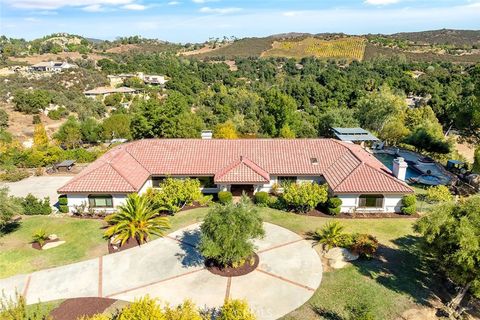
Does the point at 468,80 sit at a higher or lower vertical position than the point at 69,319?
higher

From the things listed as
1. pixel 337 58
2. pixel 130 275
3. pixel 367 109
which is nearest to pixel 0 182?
pixel 130 275

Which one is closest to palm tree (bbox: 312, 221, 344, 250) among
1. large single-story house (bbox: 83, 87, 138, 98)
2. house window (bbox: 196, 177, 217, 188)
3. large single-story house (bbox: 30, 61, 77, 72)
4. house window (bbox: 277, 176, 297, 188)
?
house window (bbox: 277, 176, 297, 188)

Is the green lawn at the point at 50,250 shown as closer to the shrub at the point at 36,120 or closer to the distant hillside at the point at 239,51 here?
the shrub at the point at 36,120

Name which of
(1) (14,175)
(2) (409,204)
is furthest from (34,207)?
(2) (409,204)

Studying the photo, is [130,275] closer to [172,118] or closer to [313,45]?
[172,118]

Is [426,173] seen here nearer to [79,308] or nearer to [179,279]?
[179,279]

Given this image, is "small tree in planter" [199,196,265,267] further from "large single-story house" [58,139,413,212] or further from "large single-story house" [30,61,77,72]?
"large single-story house" [30,61,77,72]
